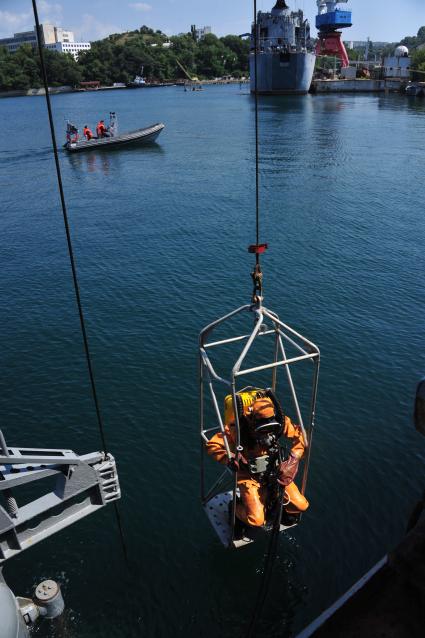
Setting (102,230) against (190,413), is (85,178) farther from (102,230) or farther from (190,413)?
(190,413)

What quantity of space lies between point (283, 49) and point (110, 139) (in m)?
62.2

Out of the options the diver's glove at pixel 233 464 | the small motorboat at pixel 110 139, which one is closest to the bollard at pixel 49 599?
the diver's glove at pixel 233 464

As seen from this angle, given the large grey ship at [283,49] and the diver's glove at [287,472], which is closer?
the diver's glove at [287,472]

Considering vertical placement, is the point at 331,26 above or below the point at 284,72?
above

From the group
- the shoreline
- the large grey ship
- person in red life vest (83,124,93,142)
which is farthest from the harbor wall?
person in red life vest (83,124,93,142)

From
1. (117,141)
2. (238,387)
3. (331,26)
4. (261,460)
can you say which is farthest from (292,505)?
(331,26)

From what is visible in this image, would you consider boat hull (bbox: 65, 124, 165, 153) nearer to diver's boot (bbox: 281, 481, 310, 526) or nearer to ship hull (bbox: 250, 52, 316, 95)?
ship hull (bbox: 250, 52, 316, 95)

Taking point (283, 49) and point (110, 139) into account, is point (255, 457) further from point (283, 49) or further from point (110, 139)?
point (283, 49)

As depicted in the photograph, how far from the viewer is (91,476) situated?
8.42 meters

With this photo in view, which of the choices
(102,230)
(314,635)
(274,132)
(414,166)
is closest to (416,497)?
(314,635)

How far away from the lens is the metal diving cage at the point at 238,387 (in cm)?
786

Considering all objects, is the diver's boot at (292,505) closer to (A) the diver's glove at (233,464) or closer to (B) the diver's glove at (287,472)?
(B) the diver's glove at (287,472)

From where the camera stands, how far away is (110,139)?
57281 millimetres

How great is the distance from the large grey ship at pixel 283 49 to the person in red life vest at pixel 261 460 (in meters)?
105
